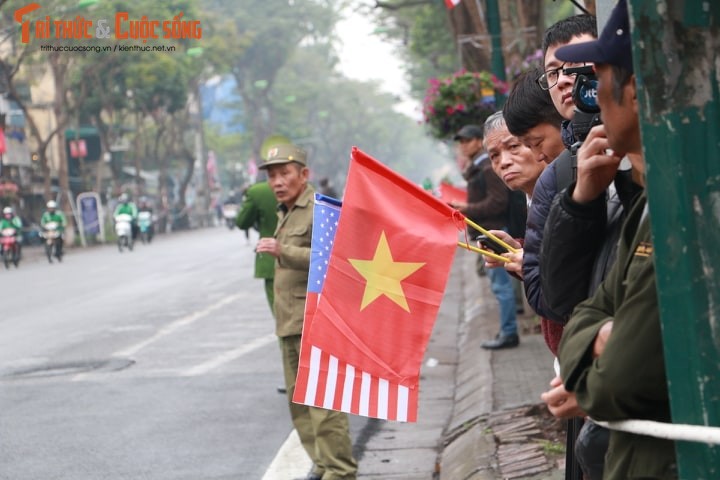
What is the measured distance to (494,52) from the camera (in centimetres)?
1450

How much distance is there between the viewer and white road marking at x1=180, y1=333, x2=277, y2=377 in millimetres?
10477

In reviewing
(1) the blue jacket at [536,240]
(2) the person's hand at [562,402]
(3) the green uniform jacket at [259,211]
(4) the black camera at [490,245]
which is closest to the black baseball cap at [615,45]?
(2) the person's hand at [562,402]

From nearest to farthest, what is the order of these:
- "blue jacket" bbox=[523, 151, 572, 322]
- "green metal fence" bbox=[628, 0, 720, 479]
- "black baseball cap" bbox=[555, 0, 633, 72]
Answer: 1. "green metal fence" bbox=[628, 0, 720, 479]
2. "black baseball cap" bbox=[555, 0, 633, 72]
3. "blue jacket" bbox=[523, 151, 572, 322]

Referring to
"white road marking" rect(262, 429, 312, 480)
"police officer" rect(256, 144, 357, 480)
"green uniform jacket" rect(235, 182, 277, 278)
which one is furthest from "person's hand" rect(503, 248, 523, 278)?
"green uniform jacket" rect(235, 182, 277, 278)

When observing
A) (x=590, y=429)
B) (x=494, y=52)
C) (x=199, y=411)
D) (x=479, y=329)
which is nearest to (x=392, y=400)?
(x=590, y=429)

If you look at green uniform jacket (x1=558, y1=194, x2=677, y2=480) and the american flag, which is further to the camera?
the american flag

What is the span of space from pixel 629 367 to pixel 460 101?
36.8ft

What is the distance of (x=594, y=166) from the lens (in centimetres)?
283

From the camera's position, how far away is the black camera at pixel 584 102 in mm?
3051

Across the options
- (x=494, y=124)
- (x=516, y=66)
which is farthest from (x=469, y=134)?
(x=494, y=124)

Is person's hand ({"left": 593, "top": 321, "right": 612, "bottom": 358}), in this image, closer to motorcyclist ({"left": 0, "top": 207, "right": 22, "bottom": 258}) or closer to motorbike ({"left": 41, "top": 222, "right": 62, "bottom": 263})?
motorcyclist ({"left": 0, "top": 207, "right": 22, "bottom": 258})

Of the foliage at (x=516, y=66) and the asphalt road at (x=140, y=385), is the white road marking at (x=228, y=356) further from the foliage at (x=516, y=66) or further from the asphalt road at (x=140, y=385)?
the foliage at (x=516, y=66)

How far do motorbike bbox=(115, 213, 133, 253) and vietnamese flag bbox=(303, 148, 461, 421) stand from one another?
32.8 m

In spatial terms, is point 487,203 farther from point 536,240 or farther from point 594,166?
point 594,166
